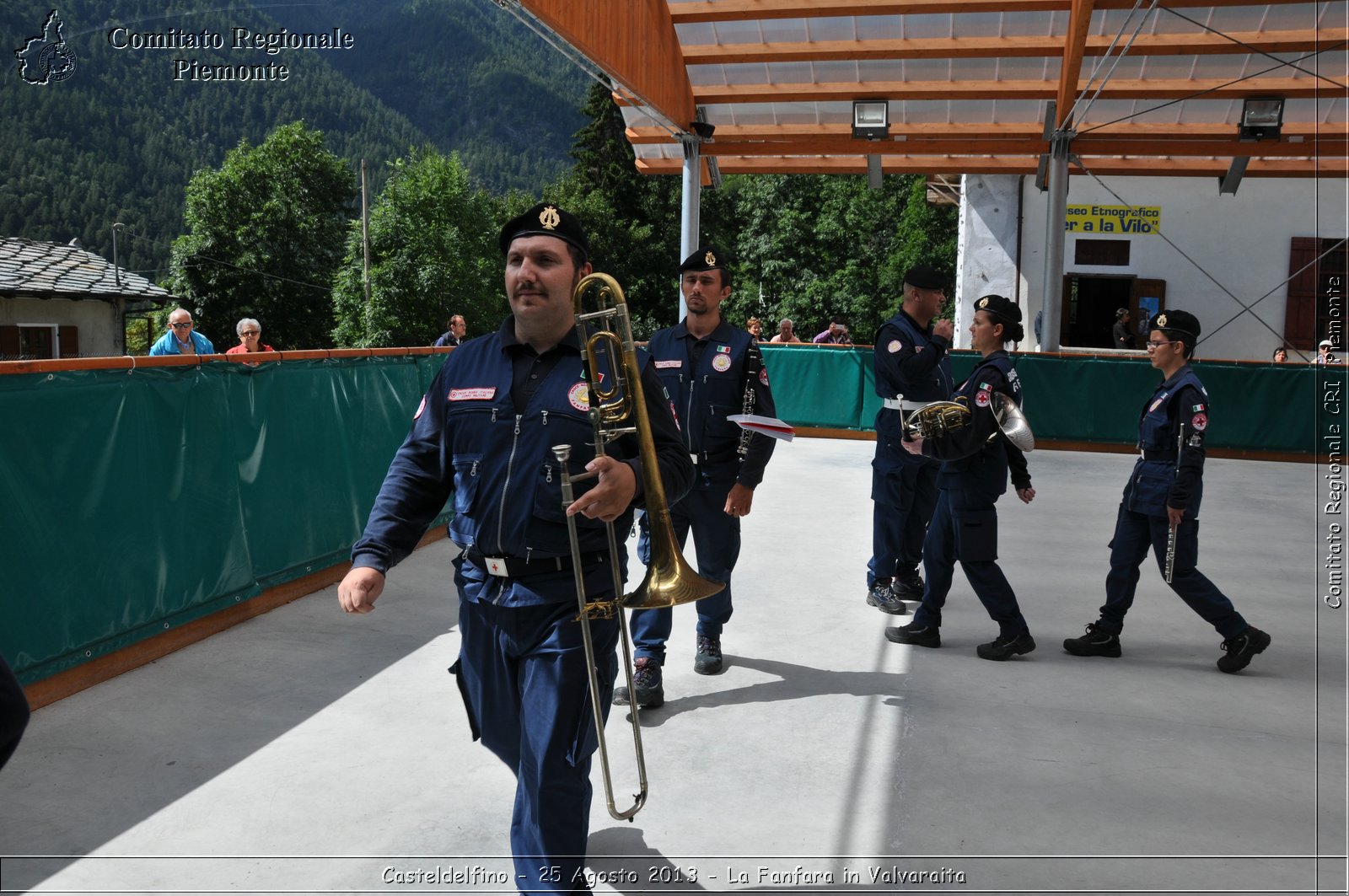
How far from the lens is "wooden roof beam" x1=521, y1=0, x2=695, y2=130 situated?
381 inches

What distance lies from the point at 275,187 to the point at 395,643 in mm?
72954

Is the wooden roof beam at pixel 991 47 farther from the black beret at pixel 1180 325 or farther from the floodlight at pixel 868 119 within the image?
the black beret at pixel 1180 325

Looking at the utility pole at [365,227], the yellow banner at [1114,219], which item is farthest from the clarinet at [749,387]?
the utility pole at [365,227]

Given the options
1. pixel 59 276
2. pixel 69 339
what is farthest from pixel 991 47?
pixel 59 276

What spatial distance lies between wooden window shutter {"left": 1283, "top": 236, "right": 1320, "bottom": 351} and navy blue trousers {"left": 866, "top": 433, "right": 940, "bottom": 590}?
19.8 meters

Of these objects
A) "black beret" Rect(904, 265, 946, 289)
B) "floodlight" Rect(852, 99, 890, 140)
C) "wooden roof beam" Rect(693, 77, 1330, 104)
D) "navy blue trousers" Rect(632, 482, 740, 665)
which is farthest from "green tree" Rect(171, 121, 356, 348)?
"navy blue trousers" Rect(632, 482, 740, 665)

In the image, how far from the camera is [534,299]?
9.95ft

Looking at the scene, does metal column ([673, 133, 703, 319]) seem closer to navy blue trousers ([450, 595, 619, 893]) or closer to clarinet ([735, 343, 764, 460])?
clarinet ([735, 343, 764, 460])

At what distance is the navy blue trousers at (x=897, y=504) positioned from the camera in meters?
6.97

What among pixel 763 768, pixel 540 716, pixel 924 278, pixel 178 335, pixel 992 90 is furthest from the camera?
pixel 992 90

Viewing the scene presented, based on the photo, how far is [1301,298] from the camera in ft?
75.4

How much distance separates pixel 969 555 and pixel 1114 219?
20246 millimetres

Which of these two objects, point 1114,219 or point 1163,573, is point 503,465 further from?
point 1114,219

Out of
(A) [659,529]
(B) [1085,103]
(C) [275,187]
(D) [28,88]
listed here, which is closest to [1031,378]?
(B) [1085,103]
